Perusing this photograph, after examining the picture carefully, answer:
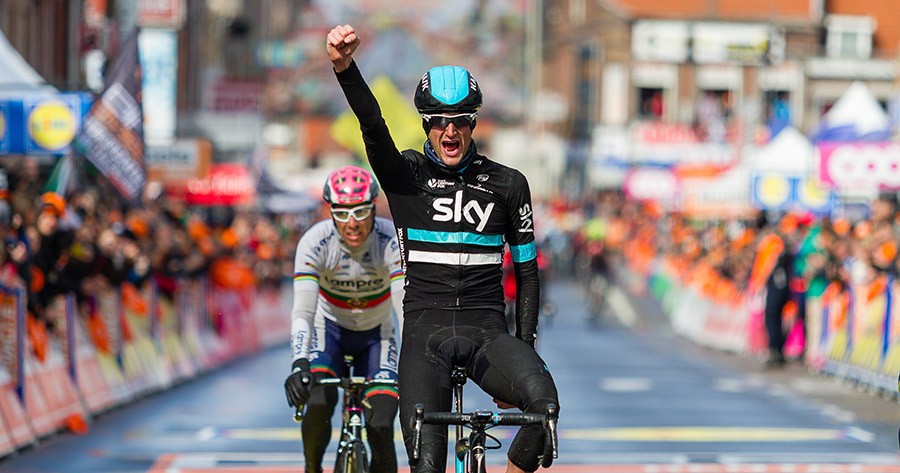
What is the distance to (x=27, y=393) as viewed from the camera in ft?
45.1

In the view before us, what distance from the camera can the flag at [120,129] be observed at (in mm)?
18156

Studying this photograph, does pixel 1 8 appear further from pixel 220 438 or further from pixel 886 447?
pixel 886 447

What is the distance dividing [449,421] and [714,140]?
177ft

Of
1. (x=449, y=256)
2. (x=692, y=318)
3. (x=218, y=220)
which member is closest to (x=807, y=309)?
(x=692, y=318)

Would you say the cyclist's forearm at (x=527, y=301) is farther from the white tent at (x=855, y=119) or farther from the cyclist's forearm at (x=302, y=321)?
the white tent at (x=855, y=119)

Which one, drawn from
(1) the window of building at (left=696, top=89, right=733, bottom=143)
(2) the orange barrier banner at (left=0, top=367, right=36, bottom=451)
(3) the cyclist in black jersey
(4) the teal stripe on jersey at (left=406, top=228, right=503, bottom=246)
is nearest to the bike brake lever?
(3) the cyclist in black jersey

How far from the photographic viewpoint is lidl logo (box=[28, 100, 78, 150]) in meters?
16.9

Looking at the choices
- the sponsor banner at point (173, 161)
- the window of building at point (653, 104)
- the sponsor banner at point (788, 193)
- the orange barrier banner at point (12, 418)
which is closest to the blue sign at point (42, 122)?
the orange barrier banner at point (12, 418)

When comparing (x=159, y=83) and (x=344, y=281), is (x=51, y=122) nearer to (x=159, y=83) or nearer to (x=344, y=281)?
(x=344, y=281)

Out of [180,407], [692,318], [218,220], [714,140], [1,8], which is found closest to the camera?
[180,407]

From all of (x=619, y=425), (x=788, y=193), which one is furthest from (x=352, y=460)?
(x=788, y=193)

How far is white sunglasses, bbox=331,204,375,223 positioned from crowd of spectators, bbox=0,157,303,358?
18.5ft

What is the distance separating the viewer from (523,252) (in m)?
7.32

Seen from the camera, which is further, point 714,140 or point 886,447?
point 714,140
